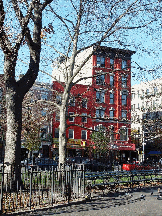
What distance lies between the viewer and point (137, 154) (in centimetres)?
5994

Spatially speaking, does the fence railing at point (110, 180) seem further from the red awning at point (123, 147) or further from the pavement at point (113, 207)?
the red awning at point (123, 147)

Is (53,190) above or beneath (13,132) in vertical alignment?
beneath

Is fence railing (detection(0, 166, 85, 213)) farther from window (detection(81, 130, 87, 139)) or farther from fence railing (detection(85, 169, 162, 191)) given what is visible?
window (detection(81, 130, 87, 139))

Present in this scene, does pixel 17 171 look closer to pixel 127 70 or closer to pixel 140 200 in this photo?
pixel 140 200

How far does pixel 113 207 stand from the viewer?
1017 centimetres

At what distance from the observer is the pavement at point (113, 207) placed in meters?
9.15

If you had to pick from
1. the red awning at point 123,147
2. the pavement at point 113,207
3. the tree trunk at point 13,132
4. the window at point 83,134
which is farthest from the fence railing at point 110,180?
the red awning at point 123,147

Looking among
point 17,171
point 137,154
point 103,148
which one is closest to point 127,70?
point 17,171

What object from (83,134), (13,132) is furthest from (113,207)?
(83,134)

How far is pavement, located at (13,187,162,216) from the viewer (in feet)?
30.0

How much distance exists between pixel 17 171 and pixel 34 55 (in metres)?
4.66

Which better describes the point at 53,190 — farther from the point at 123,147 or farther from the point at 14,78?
the point at 123,147

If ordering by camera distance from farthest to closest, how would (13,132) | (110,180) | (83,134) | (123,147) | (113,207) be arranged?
1. (123,147)
2. (83,134)
3. (110,180)
4. (13,132)
5. (113,207)

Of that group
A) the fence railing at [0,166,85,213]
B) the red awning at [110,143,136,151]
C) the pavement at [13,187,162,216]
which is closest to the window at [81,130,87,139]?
the red awning at [110,143,136,151]
